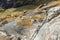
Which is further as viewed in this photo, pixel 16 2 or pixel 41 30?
pixel 16 2

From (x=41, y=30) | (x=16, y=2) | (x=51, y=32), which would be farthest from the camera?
(x=16, y=2)

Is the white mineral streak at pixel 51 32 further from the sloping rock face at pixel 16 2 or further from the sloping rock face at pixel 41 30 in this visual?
the sloping rock face at pixel 16 2

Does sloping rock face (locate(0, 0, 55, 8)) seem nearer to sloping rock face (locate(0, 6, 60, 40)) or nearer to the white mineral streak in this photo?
sloping rock face (locate(0, 6, 60, 40))

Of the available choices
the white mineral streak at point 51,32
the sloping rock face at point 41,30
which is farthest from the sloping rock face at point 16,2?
the white mineral streak at point 51,32

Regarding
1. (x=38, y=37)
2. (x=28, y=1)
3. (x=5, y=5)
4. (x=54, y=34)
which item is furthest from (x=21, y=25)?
(x=5, y=5)

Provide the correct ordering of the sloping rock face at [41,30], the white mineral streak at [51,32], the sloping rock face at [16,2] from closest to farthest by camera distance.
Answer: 1. the white mineral streak at [51,32]
2. the sloping rock face at [41,30]
3. the sloping rock face at [16,2]

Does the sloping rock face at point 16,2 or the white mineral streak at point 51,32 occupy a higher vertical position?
the sloping rock face at point 16,2

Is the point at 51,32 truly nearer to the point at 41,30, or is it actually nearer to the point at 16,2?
the point at 41,30

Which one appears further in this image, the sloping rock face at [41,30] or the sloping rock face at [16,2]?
the sloping rock face at [16,2]

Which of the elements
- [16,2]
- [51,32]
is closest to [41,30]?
[51,32]

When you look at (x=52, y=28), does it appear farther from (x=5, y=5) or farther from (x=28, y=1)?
(x=5, y=5)

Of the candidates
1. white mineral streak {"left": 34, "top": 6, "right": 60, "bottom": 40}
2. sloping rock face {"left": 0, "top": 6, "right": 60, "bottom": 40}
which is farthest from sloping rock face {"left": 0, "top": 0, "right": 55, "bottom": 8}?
white mineral streak {"left": 34, "top": 6, "right": 60, "bottom": 40}

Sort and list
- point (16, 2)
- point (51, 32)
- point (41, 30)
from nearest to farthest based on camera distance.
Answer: point (51, 32), point (41, 30), point (16, 2)

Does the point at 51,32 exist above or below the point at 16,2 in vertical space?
below
